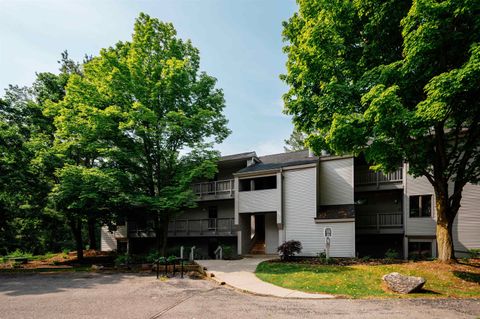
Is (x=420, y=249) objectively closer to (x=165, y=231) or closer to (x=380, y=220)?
(x=380, y=220)

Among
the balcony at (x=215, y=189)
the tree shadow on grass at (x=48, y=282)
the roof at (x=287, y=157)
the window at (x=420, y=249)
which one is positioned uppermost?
the roof at (x=287, y=157)

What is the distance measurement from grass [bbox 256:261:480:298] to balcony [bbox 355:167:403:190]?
307 inches

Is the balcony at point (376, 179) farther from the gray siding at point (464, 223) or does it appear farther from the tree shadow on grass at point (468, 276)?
the tree shadow on grass at point (468, 276)

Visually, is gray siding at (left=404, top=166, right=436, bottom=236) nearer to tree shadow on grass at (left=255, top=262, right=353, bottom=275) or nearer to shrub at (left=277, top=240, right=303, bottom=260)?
shrub at (left=277, top=240, right=303, bottom=260)

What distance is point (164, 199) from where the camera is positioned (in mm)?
17234

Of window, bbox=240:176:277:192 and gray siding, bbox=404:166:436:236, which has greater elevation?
window, bbox=240:176:277:192

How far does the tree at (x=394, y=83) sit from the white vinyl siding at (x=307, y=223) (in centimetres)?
567

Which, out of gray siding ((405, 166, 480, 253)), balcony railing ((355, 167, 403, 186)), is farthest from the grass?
balcony railing ((355, 167, 403, 186))

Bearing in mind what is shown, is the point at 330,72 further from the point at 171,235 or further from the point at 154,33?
the point at 171,235

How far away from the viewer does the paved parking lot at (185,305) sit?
318 inches

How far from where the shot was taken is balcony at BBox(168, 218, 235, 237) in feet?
78.8

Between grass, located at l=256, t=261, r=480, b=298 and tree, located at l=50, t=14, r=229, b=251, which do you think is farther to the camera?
tree, located at l=50, t=14, r=229, b=251

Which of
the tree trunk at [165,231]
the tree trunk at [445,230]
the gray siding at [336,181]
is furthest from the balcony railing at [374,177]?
the tree trunk at [165,231]

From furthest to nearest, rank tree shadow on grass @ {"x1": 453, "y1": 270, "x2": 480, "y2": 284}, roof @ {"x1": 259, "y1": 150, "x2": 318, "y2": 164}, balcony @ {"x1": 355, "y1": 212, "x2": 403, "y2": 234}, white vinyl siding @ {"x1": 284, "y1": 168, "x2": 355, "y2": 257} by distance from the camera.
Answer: roof @ {"x1": 259, "y1": 150, "x2": 318, "y2": 164}, balcony @ {"x1": 355, "y1": 212, "x2": 403, "y2": 234}, white vinyl siding @ {"x1": 284, "y1": 168, "x2": 355, "y2": 257}, tree shadow on grass @ {"x1": 453, "y1": 270, "x2": 480, "y2": 284}
